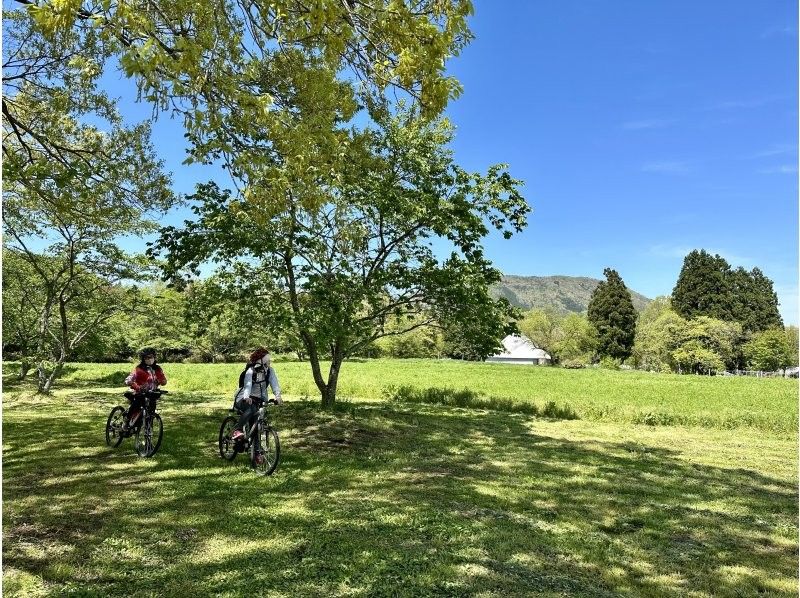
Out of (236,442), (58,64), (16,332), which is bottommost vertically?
(236,442)

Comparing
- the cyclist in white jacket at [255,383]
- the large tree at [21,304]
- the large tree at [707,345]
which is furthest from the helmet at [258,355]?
the large tree at [707,345]

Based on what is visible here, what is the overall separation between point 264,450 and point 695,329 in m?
70.1

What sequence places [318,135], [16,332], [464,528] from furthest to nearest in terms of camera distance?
[16,332] < [464,528] < [318,135]

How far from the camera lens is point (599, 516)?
724cm

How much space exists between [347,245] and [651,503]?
1007 cm

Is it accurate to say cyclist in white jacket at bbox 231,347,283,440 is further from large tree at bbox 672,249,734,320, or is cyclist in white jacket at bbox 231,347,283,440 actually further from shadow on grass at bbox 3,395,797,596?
large tree at bbox 672,249,734,320

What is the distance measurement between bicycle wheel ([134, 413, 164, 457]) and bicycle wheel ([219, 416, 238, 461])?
1.06 meters

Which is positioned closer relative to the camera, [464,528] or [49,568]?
[49,568]

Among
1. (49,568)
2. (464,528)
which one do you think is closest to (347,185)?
(464,528)

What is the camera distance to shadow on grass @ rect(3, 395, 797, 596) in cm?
494

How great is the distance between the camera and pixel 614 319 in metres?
71.4

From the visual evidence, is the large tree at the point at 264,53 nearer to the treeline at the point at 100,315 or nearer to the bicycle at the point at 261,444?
the bicycle at the point at 261,444

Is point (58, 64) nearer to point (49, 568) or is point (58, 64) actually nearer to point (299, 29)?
point (299, 29)

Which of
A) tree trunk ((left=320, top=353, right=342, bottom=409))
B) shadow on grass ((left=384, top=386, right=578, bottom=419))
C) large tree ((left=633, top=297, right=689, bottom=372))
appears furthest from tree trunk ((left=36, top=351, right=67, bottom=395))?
large tree ((left=633, top=297, right=689, bottom=372))
